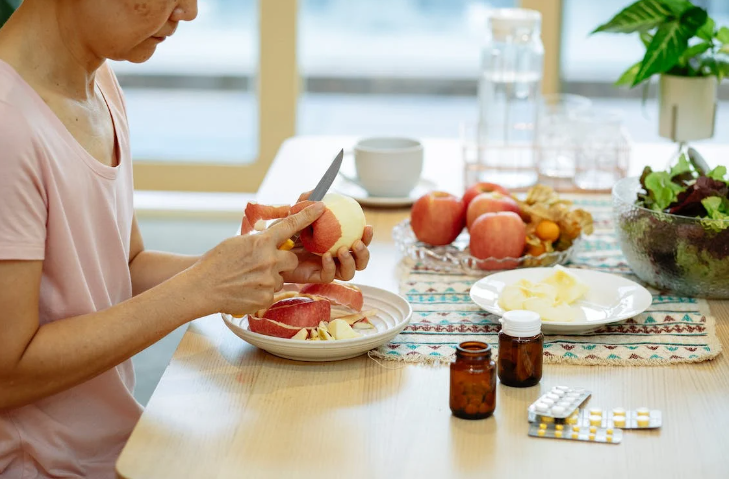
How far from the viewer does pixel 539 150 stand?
6.66 feet

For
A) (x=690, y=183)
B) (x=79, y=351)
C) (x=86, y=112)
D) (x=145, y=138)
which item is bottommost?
(x=145, y=138)

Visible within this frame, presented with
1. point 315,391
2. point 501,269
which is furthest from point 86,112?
point 501,269

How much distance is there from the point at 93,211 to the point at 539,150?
109cm

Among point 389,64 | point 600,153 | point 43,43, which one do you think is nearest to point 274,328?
point 43,43

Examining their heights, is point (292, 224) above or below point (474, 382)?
above

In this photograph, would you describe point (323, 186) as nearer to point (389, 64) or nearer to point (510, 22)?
point (510, 22)

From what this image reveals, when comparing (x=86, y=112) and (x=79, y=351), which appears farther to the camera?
(x=86, y=112)

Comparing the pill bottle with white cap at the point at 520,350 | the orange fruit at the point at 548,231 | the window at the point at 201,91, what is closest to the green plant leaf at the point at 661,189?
the orange fruit at the point at 548,231

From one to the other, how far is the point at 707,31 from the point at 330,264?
1.07 meters

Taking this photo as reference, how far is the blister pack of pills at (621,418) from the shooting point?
3.33ft

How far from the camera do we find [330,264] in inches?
48.0

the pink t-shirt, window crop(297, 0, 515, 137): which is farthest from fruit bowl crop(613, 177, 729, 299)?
window crop(297, 0, 515, 137)

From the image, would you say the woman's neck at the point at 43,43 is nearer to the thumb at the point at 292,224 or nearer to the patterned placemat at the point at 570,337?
the thumb at the point at 292,224

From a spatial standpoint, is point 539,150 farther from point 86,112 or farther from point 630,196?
point 86,112
